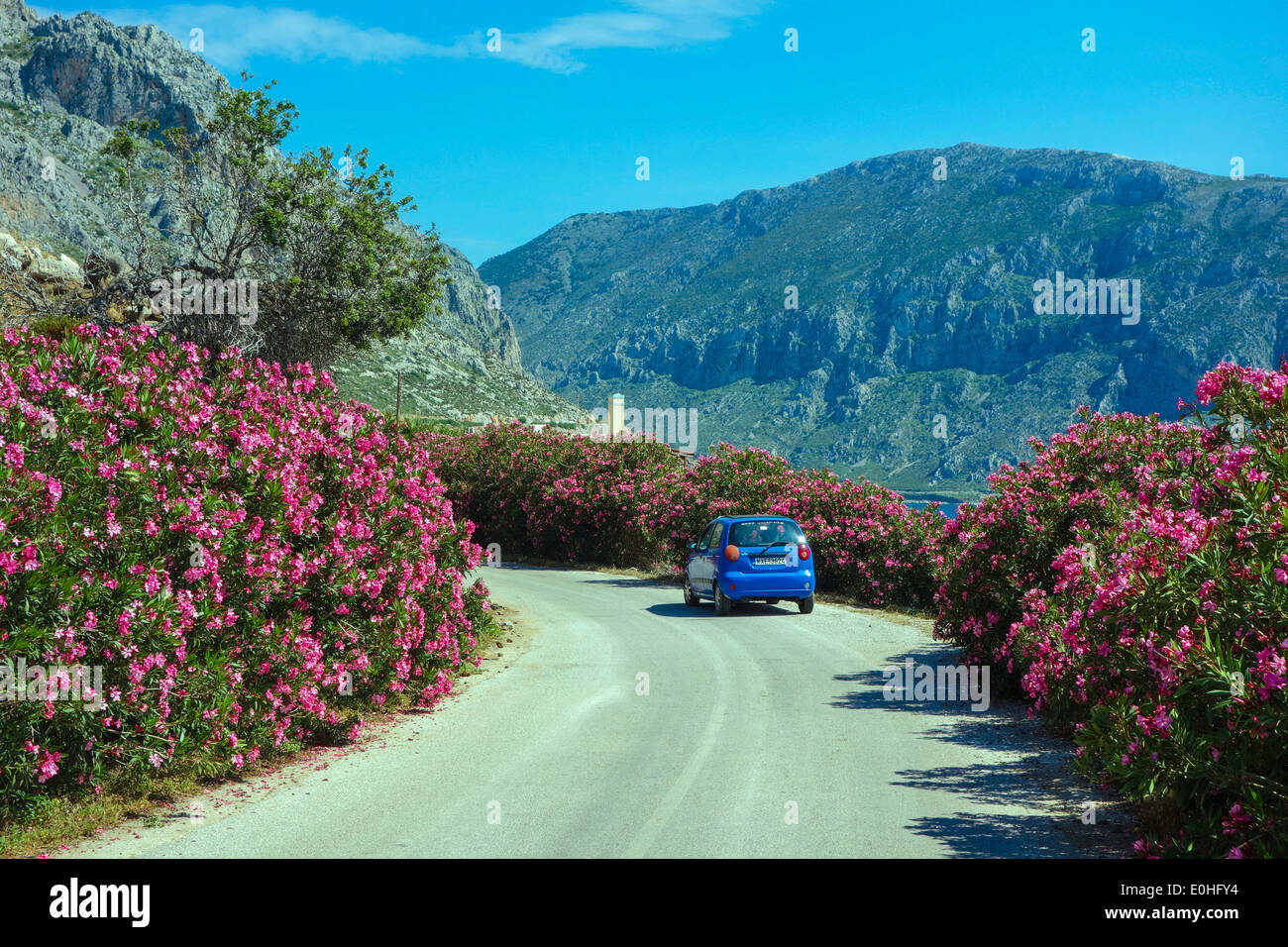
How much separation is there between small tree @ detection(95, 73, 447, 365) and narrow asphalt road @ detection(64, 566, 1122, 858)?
11.1 m

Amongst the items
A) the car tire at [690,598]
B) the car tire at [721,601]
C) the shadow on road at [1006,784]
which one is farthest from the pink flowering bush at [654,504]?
the shadow on road at [1006,784]

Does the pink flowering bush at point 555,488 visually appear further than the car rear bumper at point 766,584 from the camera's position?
Yes

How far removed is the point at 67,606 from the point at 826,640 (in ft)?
36.6

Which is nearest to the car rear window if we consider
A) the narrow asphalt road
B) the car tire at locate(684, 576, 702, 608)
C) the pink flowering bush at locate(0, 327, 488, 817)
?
the car tire at locate(684, 576, 702, 608)

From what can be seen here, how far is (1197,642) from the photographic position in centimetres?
525

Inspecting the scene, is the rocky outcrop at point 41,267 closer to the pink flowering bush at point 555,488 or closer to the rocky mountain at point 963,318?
the pink flowering bush at point 555,488

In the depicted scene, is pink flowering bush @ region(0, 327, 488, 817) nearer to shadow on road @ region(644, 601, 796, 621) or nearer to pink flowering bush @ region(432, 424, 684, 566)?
shadow on road @ region(644, 601, 796, 621)

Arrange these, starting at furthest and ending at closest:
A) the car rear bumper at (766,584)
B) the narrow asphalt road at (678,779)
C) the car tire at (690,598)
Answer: the car tire at (690,598) → the car rear bumper at (766,584) → the narrow asphalt road at (678,779)

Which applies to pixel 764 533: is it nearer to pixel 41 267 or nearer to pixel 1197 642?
pixel 1197 642

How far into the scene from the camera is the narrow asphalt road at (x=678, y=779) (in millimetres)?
6070

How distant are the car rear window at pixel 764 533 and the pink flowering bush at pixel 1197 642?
8.42 meters

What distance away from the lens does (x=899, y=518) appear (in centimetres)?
2184
